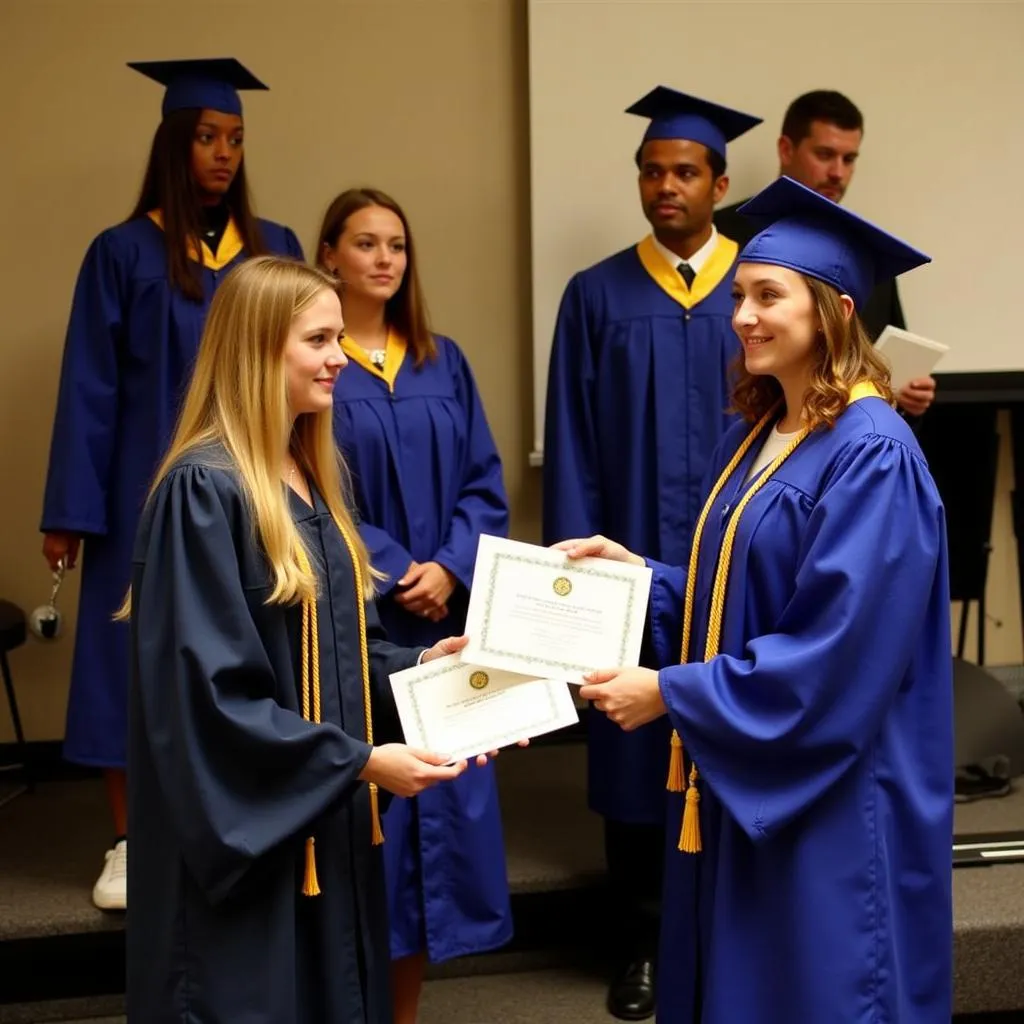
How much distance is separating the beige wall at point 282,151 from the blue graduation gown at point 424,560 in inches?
51.6

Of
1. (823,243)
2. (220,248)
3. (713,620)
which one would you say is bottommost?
(713,620)

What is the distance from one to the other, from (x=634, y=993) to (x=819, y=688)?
161 cm

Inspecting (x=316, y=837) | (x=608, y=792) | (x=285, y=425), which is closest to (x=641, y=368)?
(x=608, y=792)

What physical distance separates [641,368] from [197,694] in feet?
5.89

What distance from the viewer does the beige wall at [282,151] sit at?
4078mm

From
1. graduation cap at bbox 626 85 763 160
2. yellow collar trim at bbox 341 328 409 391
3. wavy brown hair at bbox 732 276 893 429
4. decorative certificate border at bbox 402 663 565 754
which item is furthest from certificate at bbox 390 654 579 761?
graduation cap at bbox 626 85 763 160

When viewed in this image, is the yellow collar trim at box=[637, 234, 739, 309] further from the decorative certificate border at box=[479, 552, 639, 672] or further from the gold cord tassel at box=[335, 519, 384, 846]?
the gold cord tassel at box=[335, 519, 384, 846]

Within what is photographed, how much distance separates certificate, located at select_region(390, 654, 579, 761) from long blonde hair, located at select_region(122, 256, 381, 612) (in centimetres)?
26

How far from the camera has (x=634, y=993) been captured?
321cm

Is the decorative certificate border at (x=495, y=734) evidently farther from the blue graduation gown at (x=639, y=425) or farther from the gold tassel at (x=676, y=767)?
the blue graduation gown at (x=639, y=425)

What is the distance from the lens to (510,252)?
14.3ft

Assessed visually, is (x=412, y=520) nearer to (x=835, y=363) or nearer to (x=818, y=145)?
(x=835, y=363)

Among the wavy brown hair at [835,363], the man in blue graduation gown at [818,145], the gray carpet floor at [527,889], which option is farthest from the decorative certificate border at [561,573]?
the man in blue graduation gown at [818,145]

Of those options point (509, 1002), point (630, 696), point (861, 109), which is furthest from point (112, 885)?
point (861, 109)
